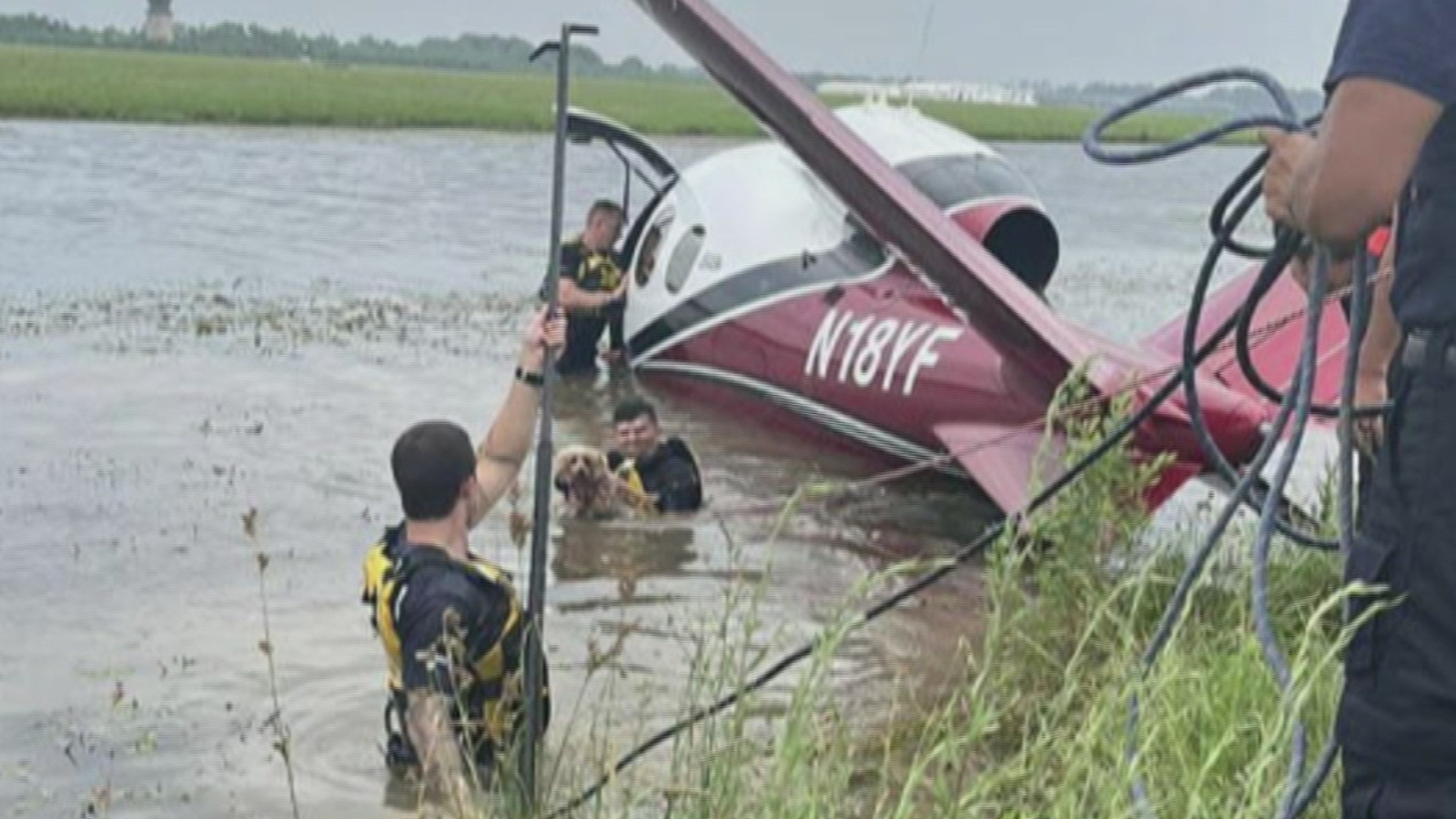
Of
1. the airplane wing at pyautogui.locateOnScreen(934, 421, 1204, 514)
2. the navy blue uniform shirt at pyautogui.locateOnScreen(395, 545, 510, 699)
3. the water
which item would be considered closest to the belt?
the water

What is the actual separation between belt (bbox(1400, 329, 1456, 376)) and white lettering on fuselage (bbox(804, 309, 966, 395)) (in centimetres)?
731

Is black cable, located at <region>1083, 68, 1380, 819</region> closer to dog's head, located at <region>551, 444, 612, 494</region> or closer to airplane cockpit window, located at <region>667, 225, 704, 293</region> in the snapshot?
dog's head, located at <region>551, 444, 612, 494</region>

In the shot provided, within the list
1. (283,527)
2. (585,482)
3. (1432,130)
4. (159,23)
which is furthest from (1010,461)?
(159,23)

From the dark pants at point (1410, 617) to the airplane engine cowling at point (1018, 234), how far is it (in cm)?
954

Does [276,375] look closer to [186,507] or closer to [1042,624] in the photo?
[186,507]

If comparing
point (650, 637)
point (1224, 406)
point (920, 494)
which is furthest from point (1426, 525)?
point (920, 494)

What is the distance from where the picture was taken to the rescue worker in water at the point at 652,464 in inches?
404

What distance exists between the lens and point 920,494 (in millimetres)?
11344

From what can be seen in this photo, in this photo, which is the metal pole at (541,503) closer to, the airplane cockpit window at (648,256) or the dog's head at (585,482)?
the dog's head at (585,482)

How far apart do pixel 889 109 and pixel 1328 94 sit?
1150 centimetres

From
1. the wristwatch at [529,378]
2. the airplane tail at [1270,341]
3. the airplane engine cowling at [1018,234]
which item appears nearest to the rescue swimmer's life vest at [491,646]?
the wristwatch at [529,378]

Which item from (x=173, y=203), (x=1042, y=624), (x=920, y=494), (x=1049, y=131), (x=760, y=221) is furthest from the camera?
(x=1049, y=131)

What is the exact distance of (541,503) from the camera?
520 centimetres

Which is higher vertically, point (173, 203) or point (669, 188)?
point (669, 188)
